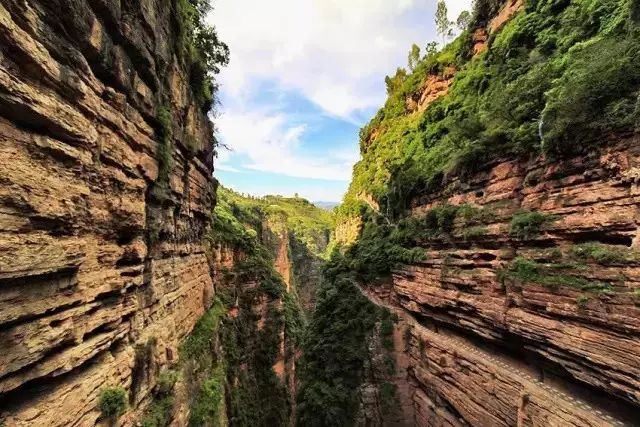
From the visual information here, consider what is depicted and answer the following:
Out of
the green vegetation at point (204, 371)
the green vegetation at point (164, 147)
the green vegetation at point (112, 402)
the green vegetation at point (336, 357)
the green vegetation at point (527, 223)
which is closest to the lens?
the green vegetation at point (112, 402)

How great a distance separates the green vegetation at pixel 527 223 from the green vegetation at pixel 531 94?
202cm

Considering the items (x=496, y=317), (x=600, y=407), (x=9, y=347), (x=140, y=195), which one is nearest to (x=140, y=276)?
(x=140, y=195)

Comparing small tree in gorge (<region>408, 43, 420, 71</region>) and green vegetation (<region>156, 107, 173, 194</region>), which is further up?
small tree in gorge (<region>408, 43, 420, 71</region>)

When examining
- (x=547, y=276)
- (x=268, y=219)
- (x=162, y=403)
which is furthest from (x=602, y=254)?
(x=268, y=219)

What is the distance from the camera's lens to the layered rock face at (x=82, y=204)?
488cm

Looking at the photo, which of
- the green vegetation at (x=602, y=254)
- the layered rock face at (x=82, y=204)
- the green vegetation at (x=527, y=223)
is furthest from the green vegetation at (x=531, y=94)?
the layered rock face at (x=82, y=204)

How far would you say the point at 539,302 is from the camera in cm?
1064

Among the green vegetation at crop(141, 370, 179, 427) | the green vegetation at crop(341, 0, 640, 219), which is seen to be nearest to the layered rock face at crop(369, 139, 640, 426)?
the green vegetation at crop(341, 0, 640, 219)

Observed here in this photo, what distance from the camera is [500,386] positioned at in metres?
11.8

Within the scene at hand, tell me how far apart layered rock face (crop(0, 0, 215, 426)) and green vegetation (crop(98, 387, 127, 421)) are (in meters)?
0.20

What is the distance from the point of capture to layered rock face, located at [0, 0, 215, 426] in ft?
16.0

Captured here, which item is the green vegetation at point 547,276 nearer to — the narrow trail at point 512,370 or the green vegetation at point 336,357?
the narrow trail at point 512,370

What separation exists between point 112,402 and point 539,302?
11933 mm

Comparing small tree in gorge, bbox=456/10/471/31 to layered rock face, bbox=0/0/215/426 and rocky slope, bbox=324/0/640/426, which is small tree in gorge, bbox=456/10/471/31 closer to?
rocky slope, bbox=324/0/640/426
